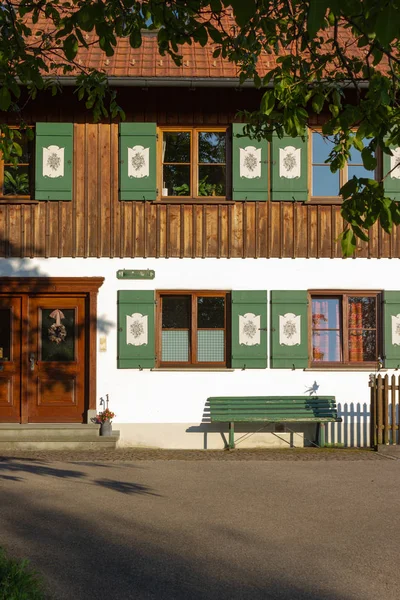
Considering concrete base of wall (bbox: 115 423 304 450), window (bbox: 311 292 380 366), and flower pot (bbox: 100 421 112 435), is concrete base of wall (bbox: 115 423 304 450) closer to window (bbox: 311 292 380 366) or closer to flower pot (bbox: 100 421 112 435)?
flower pot (bbox: 100 421 112 435)

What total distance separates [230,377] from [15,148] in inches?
270

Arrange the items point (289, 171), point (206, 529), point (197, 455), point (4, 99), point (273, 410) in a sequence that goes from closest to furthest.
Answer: point (4, 99)
point (206, 529)
point (197, 455)
point (273, 410)
point (289, 171)

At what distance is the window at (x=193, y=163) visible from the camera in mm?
14750

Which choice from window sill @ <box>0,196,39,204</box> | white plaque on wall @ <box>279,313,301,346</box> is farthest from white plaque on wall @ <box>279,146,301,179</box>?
window sill @ <box>0,196,39,204</box>

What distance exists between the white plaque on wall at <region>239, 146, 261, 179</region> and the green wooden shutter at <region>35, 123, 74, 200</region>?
9.21ft

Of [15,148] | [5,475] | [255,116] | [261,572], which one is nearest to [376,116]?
[255,116]

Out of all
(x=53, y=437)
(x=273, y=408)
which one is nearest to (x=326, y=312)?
(x=273, y=408)

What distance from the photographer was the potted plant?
14125 mm

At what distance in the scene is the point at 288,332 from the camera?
1453 cm

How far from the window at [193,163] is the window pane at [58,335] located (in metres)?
2.60

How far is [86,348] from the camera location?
14.6 meters

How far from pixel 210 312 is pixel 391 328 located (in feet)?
9.79

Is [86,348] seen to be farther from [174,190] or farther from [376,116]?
[376,116]

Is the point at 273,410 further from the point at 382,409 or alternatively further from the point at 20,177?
the point at 20,177
